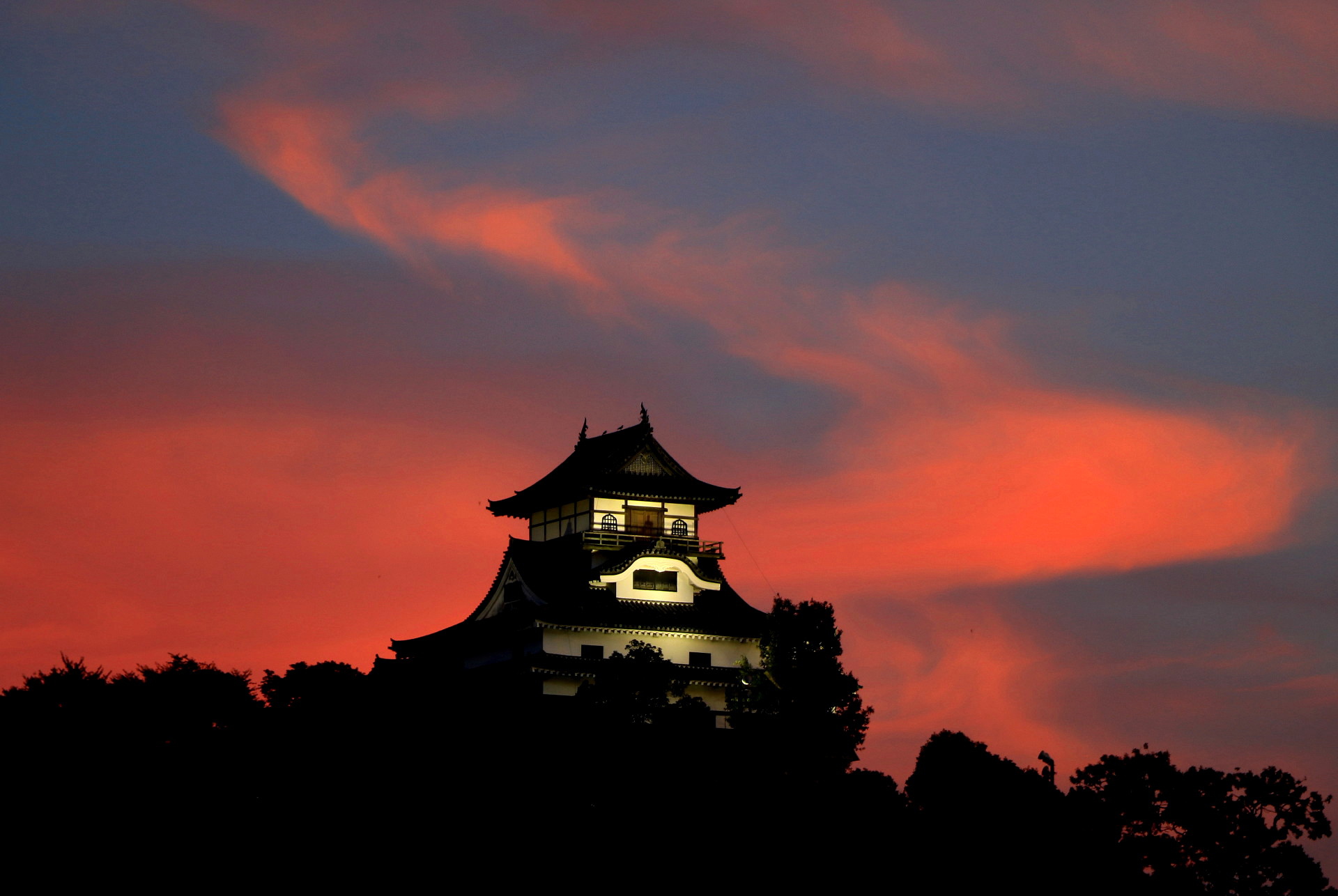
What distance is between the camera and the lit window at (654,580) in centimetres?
8725

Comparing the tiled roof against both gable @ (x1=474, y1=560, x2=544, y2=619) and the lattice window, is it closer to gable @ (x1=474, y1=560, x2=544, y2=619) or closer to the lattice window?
the lattice window

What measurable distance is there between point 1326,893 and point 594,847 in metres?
29.8

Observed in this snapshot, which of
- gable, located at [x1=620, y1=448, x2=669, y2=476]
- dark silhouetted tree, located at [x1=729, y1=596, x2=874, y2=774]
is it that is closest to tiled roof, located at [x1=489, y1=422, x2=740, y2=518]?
gable, located at [x1=620, y1=448, x2=669, y2=476]

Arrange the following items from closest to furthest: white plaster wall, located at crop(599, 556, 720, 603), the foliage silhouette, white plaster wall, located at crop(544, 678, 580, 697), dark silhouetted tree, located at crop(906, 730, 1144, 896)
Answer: the foliage silhouette, dark silhouetted tree, located at crop(906, 730, 1144, 896), white plaster wall, located at crop(544, 678, 580, 697), white plaster wall, located at crop(599, 556, 720, 603)

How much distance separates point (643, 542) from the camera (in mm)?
88562

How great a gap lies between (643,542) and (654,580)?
2162 millimetres

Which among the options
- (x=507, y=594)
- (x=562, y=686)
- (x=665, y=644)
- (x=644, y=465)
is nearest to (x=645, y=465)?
(x=644, y=465)

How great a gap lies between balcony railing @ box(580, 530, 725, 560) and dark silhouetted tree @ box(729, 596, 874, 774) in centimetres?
1649

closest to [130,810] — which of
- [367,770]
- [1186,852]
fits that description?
[367,770]

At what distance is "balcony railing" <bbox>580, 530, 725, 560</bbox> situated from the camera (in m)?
88.4

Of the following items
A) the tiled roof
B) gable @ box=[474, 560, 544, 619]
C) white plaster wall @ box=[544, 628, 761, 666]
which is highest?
the tiled roof

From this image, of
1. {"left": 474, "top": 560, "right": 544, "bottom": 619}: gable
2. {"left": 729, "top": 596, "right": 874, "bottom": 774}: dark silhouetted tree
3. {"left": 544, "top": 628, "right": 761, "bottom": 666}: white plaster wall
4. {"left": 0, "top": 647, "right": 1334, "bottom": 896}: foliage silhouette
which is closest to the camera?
{"left": 0, "top": 647, "right": 1334, "bottom": 896}: foliage silhouette

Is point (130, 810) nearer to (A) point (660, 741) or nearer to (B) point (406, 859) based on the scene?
(B) point (406, 859)

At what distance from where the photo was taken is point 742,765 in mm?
62688
